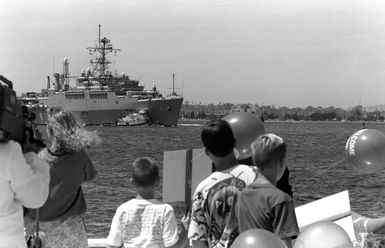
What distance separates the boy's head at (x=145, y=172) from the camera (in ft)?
10.2

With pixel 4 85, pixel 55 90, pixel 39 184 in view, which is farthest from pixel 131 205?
Result: pixel 55 90

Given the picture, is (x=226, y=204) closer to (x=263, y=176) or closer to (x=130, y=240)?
(x=263, y=176)

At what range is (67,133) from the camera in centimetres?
322

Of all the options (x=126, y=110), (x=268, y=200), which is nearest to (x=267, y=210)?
(x=268, y=200)

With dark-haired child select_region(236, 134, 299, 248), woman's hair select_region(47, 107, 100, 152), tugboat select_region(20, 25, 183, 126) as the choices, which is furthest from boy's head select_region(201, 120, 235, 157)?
tugboat select_region(20, 25, 183, 126)

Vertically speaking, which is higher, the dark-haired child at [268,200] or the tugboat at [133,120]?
the dark-haired child at [268,200]

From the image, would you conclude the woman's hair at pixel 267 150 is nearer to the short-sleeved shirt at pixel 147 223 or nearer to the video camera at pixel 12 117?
the short-sleeved shirt at pixel 147 223

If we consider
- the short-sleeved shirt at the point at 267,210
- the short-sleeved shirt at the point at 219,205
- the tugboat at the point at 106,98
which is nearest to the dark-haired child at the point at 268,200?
the short-sleeved shirt at the point at 267,210

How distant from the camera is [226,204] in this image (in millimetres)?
2904

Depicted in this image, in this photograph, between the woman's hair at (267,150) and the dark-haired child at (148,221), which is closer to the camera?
the woman's hair at (267,150)

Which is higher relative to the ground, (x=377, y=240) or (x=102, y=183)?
(x=377, y=240)

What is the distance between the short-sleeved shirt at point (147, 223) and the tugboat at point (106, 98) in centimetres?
8973

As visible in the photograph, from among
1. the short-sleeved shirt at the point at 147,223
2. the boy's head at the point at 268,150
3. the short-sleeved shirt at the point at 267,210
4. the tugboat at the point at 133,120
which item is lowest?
the tugboat at the point at 133,120

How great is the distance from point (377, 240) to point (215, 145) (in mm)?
1810
